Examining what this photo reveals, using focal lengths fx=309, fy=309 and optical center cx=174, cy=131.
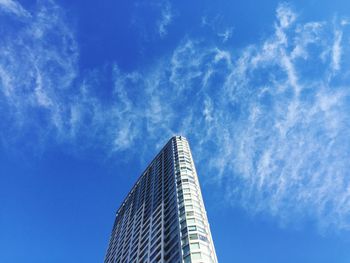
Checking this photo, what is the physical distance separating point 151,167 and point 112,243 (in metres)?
28.7

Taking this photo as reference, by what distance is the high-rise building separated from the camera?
161 ft

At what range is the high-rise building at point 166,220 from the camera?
49053mm

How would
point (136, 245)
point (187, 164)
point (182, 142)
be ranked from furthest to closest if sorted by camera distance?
1. point (182, 142)
2. point (187, 164)
3. point (136, 245)

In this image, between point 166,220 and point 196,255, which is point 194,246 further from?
point 166,220

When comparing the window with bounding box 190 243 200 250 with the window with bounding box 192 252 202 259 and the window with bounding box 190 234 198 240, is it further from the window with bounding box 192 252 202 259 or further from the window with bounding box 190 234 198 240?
the window with bounding box 190 234 198 240

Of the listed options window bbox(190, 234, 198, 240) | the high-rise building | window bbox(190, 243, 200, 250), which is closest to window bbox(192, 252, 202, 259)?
the high-rise building

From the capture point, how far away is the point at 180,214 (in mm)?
56812

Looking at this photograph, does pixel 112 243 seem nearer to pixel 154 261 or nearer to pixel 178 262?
pixel 154 261

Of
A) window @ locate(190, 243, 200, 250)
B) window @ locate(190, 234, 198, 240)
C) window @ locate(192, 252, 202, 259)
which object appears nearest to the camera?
window @ locate(192, 252, 202, 259)

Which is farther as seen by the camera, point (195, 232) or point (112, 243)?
point (112, 243)

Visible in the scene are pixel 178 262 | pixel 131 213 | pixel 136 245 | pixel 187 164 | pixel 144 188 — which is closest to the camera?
pixel 178 262

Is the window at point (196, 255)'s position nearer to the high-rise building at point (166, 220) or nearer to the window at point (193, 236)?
the high-rise building at point (166, 220)

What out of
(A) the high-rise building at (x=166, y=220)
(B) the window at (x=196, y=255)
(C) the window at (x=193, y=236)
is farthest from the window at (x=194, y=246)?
(C) the window at (x=193, y=236)

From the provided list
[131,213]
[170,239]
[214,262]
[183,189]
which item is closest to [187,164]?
[183,189]
